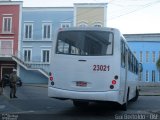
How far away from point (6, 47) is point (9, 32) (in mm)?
2047

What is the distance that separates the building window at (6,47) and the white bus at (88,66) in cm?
4025

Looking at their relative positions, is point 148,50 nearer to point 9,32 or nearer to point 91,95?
point 9,32

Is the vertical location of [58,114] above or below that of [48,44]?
below

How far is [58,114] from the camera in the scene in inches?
584

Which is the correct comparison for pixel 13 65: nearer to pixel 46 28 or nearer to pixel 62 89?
pixel 46 28

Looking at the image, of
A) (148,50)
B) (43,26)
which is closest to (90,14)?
(43,26)

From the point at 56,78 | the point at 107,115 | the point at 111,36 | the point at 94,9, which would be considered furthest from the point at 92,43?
the point at 94,9

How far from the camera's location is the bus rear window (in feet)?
47.3

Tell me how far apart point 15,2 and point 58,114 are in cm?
4221

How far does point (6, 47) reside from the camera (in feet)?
179

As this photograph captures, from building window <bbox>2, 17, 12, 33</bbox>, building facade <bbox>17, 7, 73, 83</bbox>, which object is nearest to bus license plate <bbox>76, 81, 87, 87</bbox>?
building facade <bbox>17, 7, 73, 83</bbox>

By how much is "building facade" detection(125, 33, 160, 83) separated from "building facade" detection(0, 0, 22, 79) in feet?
72.8

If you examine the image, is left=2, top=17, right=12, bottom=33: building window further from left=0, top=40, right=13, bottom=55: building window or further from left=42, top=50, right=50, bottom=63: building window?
left=42, top=50, right=50, bottom=63: building window

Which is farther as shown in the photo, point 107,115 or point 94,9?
point 94,9
